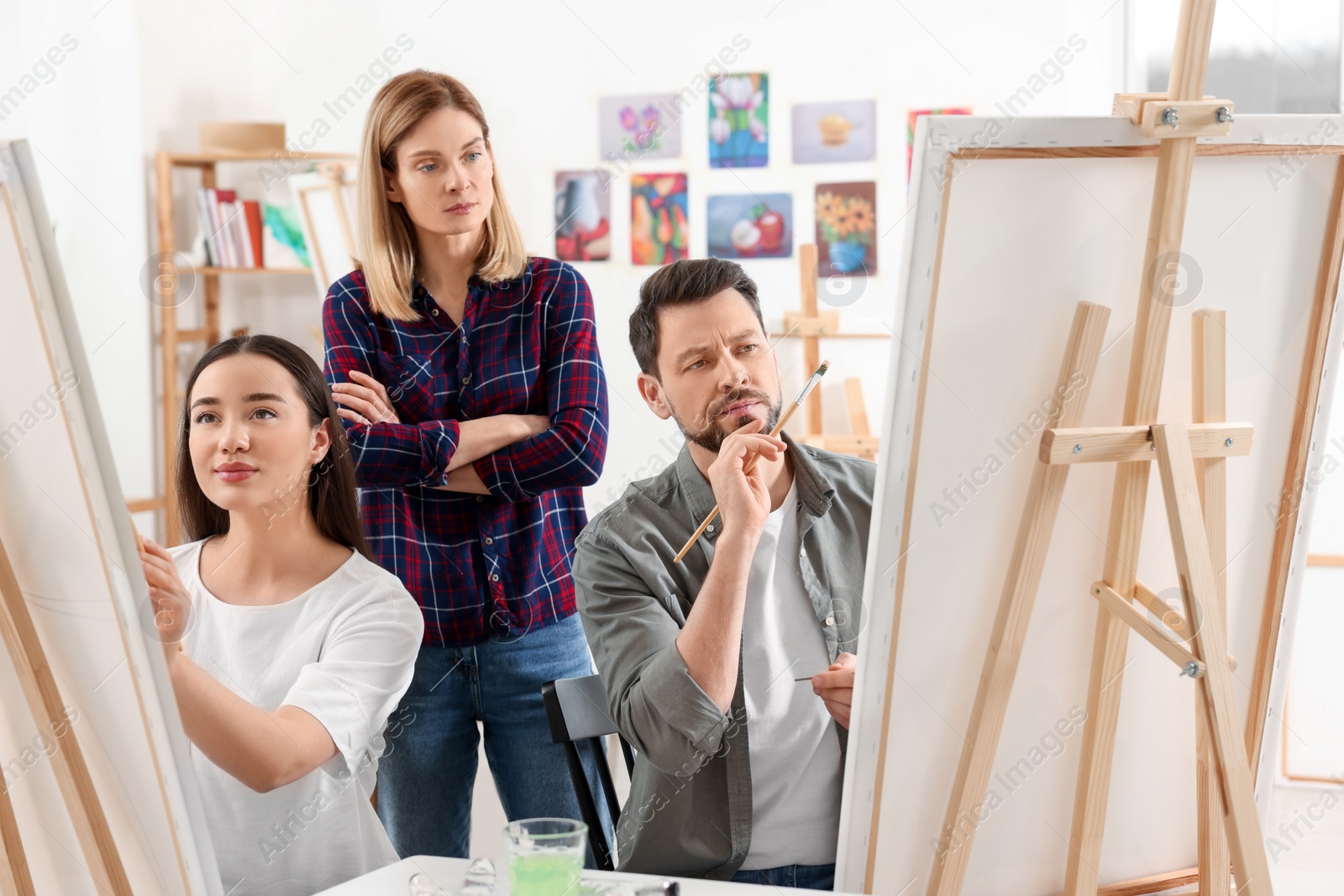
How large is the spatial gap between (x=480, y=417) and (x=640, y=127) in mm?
2393

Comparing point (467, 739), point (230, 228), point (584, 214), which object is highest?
point (584, 214)

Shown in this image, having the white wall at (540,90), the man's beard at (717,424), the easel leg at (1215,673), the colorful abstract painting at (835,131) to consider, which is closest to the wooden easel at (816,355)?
the white wall at (540,90)

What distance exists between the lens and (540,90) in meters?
3.91

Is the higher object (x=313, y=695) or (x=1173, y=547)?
(x=1173, y=547)

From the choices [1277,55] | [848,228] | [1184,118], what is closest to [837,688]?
[1184,118]

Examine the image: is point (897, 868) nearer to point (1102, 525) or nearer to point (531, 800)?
point (1102, 525)

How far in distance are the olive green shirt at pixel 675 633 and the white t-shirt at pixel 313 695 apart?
26 cm

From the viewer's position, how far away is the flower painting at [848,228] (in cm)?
380

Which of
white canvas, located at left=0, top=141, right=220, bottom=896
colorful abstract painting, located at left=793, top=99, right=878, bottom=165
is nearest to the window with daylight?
colorful abstract painting, located at left=793, top=99, right=878, bottom=165

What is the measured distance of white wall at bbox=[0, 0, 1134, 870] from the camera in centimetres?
362

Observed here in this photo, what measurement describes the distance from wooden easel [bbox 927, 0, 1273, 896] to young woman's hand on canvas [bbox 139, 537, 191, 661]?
2.59ft

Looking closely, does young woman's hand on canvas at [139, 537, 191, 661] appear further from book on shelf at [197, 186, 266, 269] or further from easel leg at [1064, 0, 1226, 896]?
book on shelf at [197, 186, 266, 269]

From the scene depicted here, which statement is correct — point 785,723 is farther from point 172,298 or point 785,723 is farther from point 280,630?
point 172,298

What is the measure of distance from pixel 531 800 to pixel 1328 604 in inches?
104
